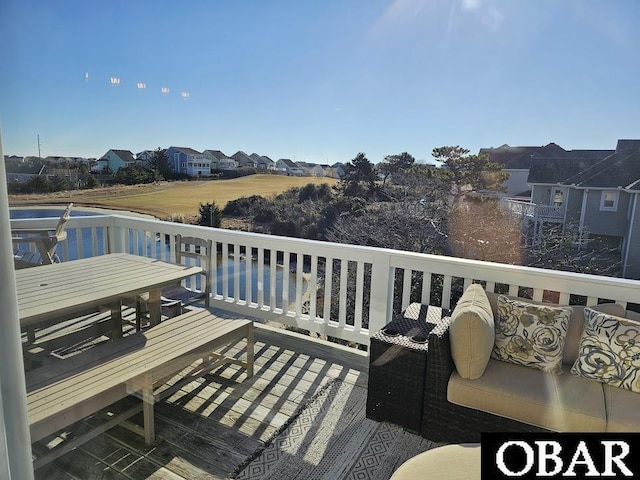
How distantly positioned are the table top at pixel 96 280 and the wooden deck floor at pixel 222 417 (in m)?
0.51

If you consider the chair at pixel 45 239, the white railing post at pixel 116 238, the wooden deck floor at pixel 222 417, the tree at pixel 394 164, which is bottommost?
the wooden deck floor at pixel 222 417

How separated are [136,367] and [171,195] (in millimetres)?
899

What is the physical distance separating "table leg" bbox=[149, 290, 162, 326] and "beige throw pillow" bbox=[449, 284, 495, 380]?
1877 mm

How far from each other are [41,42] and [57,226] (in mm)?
668

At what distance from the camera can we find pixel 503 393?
79.4 inches

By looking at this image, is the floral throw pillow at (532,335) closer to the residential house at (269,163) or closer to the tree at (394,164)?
the residential house at (269,163)

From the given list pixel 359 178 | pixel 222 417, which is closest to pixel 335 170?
pixel 359 178

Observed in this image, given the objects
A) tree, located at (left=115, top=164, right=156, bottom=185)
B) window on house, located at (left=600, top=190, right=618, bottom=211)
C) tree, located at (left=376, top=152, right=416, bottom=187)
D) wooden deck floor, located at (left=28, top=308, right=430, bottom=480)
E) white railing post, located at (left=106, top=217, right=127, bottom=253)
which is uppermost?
tree, located at (left=376, top=152, right=416, bottom=187)

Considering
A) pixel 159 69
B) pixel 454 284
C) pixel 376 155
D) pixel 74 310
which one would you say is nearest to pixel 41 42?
pixel 159 69

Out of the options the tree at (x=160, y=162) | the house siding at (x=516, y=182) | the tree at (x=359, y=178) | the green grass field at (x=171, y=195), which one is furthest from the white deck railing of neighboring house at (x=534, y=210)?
the tree at (x=160, y=162)

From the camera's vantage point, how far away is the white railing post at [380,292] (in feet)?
10.3

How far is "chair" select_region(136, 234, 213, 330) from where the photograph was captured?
126 inches

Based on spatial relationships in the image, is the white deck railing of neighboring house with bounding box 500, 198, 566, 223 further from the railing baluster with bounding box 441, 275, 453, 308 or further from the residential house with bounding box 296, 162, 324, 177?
the residential house with bounding box 296, 162, 324, 177

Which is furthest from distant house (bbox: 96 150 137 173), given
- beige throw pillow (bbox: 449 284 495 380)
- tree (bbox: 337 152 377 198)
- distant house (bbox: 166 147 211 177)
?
tree (bbox: 337 152 377 198)
